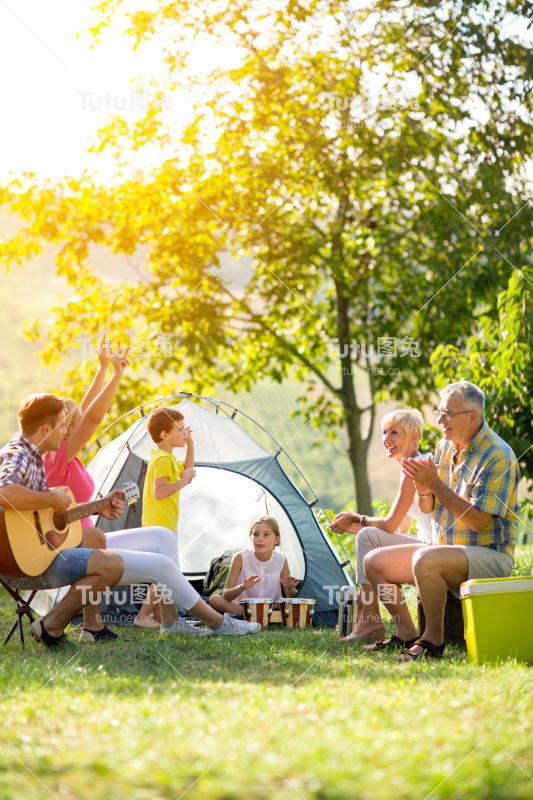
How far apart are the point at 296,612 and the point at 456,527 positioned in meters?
1.46

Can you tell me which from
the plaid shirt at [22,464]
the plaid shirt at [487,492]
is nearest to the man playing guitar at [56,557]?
the plaid shirt at [22,464]

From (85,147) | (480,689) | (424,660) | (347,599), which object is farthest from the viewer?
(85,147)

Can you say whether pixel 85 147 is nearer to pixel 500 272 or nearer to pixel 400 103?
pixel 400 103

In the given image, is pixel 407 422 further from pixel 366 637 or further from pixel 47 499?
pixel 47 499

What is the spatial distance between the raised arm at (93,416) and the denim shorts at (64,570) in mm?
685

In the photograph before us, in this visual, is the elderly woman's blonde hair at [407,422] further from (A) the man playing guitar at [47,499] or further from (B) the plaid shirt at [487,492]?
(A) the man playing guitar at [47,499]

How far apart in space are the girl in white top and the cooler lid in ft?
6.13

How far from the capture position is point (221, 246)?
30.9 ft

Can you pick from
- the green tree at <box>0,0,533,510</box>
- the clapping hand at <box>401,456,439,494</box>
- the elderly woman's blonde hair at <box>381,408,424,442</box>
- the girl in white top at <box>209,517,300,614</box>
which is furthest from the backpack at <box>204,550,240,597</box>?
the green tree at <box>0,0,533,510</box>

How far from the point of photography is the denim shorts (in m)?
3.45

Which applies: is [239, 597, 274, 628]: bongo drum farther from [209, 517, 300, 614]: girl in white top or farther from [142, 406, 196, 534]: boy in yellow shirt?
A: [142, 406, 196, 534]: boy in yellow shirt

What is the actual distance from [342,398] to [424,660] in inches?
256

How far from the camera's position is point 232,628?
160 inches

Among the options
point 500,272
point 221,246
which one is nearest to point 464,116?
point 500,272
